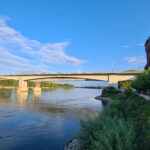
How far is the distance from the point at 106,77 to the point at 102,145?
55023 millimetres

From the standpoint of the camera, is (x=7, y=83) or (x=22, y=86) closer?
(x=22, y=86)

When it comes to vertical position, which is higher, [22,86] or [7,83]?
[22,86]

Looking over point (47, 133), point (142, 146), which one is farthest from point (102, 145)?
point (47, 133)

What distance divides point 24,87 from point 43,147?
2952 inches

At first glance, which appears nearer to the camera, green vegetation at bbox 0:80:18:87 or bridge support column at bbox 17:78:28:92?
bridge support column at bbox 17:78:28:92

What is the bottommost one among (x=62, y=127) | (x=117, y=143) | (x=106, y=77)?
(x=62, y=127)

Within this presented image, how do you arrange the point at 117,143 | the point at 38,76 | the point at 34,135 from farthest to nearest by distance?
the point at 38,76 < the point at 34,135 < the point at 117,143

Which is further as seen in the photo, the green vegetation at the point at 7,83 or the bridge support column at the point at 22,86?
the green vegetation at the point at 7,83

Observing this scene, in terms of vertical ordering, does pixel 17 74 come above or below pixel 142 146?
above

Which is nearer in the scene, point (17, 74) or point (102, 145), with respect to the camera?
point (102, 145)

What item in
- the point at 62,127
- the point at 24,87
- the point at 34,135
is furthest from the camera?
the point at 24,87

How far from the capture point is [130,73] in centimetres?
5672

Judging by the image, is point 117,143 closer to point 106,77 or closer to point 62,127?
point 62,127

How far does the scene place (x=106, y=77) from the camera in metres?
60.3
